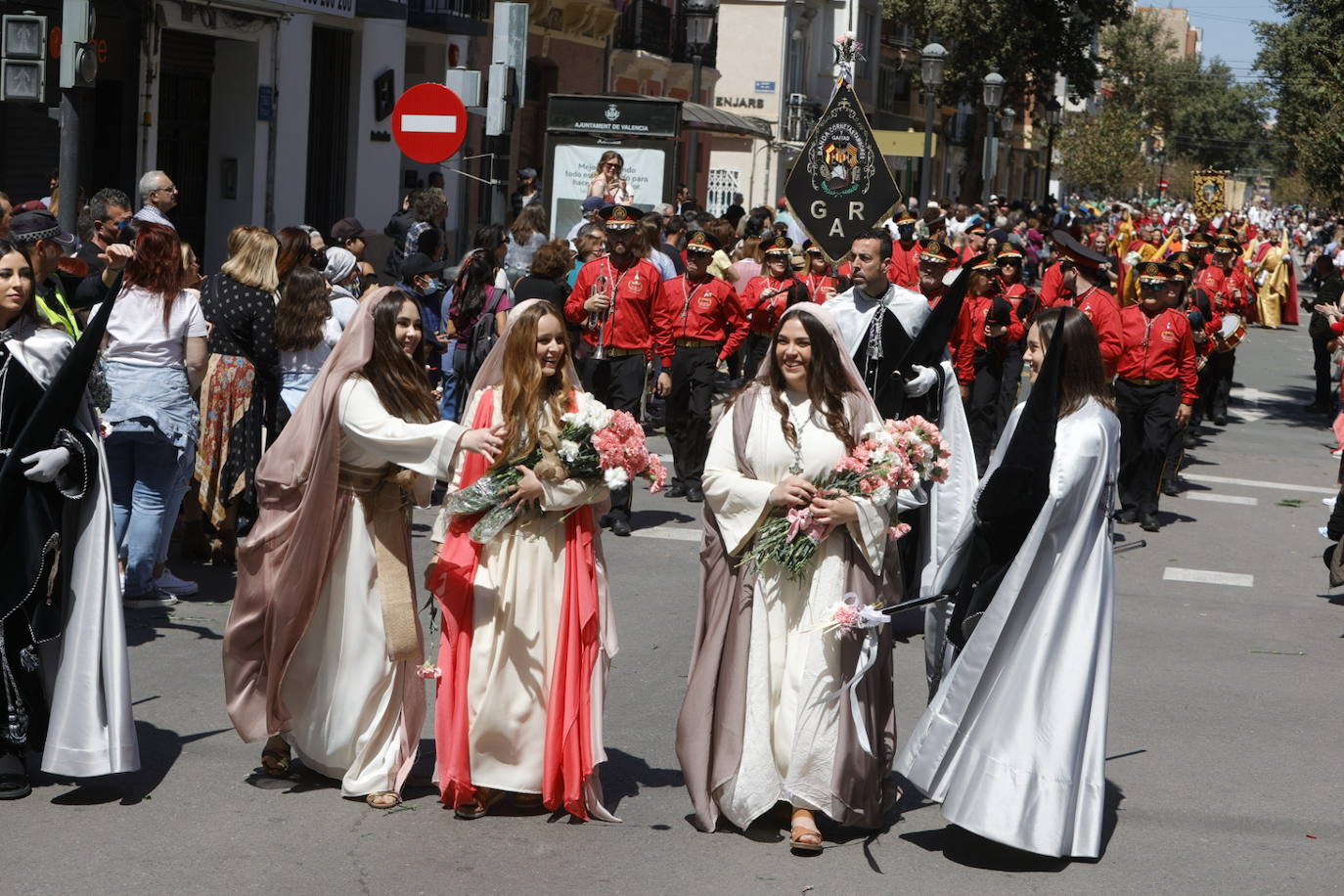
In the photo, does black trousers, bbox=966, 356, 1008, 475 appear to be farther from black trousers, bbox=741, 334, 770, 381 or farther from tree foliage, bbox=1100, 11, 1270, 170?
tree foliage, bbox=1100, 11, 1270, 170

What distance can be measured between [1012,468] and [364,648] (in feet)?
7.53

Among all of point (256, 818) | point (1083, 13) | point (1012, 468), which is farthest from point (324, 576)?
point (1083, 13)

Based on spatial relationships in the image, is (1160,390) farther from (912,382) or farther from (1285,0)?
(1285,0)

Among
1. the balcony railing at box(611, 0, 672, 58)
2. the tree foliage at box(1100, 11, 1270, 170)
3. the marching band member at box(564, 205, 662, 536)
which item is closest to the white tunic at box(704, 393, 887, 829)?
the marching band member at box(564, 205, 662, 536)

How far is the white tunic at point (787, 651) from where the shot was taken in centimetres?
583

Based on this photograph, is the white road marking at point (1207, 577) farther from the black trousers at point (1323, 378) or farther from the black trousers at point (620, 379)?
the black trousers at point (1323, 378)

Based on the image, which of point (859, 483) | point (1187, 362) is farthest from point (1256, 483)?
point (859, 483)

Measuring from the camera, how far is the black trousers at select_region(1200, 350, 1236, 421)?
1909cm

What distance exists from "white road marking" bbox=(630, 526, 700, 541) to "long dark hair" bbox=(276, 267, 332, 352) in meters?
3.07

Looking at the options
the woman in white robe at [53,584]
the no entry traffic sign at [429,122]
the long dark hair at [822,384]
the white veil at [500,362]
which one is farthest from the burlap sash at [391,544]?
the no entry traffic sign at [429,122]

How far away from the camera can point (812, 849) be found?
228 inches

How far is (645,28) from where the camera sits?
38.4 meters

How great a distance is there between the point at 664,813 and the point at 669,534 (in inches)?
224

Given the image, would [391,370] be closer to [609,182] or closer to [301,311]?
[301,311]
